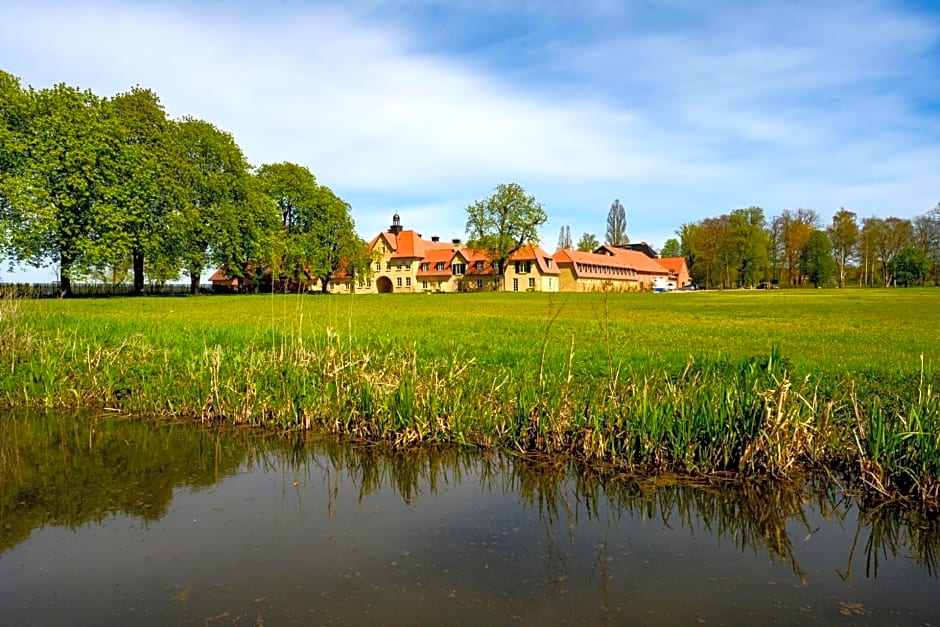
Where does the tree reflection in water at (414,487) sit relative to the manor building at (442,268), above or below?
below

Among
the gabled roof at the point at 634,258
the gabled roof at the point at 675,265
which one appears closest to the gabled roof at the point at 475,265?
the gabled roof at the point at 634,258

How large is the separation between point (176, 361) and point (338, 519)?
702 cm

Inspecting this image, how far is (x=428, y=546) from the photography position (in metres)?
5.10

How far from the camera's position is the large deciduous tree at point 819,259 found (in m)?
97.6

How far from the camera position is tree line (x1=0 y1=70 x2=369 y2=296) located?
36.0 metres


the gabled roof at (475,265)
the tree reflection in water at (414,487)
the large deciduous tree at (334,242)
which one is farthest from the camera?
the gabled roof at (475,265)

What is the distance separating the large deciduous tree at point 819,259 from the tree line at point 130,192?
77.6m

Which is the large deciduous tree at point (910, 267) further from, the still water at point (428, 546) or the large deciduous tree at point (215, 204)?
the still water at point (428, 546)

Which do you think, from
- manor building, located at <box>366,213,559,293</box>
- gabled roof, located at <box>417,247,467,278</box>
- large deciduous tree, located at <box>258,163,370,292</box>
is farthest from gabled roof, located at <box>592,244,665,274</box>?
large deciduous tree, located at <box>258,163,370,292</box>

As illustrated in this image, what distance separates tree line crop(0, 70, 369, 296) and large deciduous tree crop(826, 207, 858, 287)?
82.4 metres

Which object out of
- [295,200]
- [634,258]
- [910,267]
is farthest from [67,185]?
[910,267]

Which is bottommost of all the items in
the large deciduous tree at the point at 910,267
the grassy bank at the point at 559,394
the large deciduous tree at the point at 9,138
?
the grassy bank at the point at 559,394

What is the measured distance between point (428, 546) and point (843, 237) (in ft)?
365

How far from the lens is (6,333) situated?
11898 millimetres
